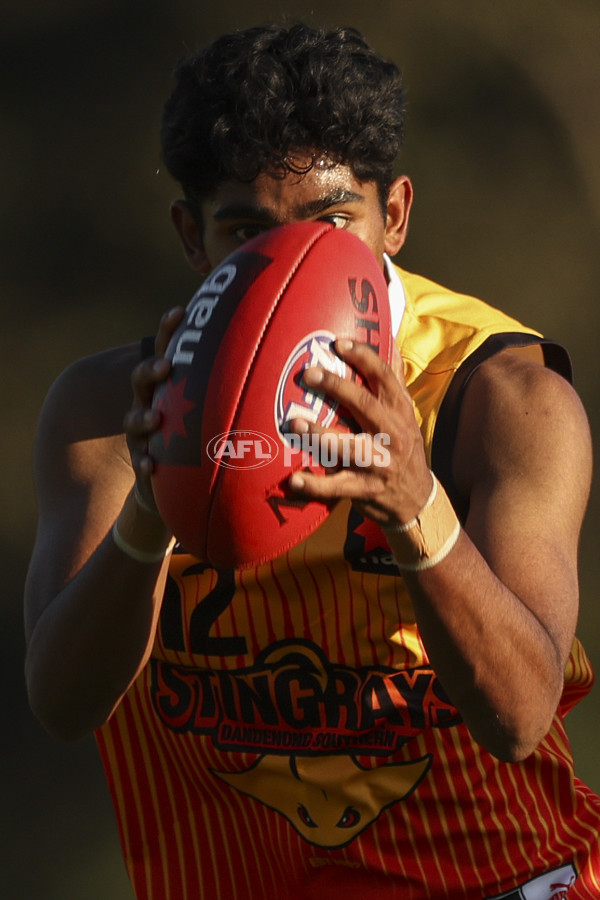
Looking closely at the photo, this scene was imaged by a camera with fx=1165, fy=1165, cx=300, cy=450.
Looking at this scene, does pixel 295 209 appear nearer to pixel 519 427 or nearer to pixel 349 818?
pixel 519 427

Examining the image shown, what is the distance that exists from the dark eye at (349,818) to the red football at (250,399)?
0.66 meters

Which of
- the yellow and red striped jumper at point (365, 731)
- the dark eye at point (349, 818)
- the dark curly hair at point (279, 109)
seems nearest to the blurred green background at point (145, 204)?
the dark curly hair at point (279, 109)

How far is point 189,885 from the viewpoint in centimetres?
219

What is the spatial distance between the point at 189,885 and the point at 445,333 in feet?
3.71

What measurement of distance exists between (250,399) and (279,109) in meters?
0.71

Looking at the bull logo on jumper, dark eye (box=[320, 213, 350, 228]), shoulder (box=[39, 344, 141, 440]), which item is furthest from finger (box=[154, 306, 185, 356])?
the bull logo on jumper

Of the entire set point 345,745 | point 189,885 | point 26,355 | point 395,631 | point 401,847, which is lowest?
point 189,885

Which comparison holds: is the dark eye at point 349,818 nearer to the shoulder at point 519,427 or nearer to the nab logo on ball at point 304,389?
the shoulder at point 519,427

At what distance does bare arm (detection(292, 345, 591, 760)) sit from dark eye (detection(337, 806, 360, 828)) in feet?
1.39

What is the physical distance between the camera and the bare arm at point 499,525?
1.39m

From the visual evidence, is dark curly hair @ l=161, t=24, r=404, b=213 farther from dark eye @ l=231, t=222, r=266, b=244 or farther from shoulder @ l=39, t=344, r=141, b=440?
shoulder @ l=39, t=344, r=141, b=440

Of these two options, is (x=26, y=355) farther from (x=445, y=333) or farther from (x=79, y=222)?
(x=445, y=333)

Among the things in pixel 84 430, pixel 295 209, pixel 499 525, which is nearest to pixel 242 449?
pixel 499 525

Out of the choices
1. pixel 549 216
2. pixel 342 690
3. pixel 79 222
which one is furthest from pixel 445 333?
pixel 79 222
